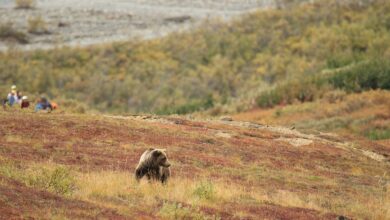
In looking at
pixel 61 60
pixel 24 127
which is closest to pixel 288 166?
pixel 24 127

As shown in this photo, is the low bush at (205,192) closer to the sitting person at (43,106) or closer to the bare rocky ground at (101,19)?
the sitting person at (43,106)

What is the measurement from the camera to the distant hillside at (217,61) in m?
82.7

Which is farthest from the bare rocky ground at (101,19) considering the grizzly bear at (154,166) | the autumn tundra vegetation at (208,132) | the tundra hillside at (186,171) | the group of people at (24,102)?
the grizzly bear at (154,166)

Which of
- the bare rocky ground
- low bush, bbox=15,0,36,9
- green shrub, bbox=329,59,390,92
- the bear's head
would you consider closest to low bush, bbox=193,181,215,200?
the bear's head

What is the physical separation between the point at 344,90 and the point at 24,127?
4253 centimetres

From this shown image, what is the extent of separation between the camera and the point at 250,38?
329 ft

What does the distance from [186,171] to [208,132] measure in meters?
9.86

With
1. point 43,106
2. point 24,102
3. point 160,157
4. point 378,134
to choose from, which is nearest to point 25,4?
point 378,134

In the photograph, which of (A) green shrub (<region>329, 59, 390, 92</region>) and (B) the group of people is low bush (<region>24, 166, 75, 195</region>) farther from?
(A) green shrub (<region>329, 59, 390, 92</region>)

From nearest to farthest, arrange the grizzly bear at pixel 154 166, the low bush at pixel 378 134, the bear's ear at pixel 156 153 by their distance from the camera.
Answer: the bear's ear at pixel 156 153 < the grizzly bear at pixel 154 166 < the low bush at pixel 378 134

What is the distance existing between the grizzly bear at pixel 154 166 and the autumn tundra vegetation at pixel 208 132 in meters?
0.14

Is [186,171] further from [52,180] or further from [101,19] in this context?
[101,19]

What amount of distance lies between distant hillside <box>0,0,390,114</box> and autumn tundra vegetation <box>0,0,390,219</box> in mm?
220

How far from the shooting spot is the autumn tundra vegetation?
17266 mm
